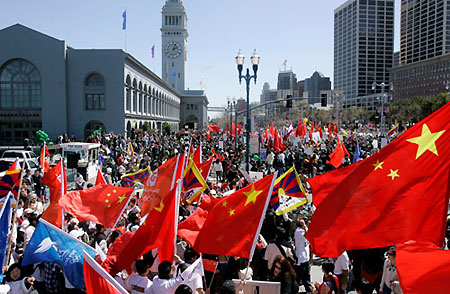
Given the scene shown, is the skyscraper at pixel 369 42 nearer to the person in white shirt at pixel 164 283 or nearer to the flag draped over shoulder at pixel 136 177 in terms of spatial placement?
the flag draped over shoulder at pixel 136 177

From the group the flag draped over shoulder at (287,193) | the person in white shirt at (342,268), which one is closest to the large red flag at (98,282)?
the person in white shirt at (342,268)

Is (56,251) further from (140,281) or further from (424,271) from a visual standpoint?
(424,271)

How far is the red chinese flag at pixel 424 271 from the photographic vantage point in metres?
3.56

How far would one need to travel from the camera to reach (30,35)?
161 ft

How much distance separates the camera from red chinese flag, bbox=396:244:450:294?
356cm

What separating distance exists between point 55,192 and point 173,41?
108670mm

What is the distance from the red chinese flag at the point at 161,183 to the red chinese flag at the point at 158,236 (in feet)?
11.0

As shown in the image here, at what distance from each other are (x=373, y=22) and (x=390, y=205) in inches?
7865

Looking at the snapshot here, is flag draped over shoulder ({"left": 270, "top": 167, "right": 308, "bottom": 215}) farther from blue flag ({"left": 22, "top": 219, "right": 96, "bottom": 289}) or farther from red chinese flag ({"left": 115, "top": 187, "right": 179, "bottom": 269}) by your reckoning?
blue flag ({"left": 22, "top": 219, "right": 96, "bottom": 289})

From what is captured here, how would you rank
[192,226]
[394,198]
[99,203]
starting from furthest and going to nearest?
1. [99,203]
2. [192,226]
3. [394,198]

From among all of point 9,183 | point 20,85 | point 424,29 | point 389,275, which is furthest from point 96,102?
point 424,29

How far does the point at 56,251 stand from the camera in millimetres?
6293

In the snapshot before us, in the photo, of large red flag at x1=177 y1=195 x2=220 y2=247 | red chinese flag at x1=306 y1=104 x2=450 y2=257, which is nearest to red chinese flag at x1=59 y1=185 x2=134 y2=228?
large red flag at x1=177 y1=195 x2=220 y2=247

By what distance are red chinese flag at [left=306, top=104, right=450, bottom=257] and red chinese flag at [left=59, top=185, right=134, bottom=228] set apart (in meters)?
4.62
